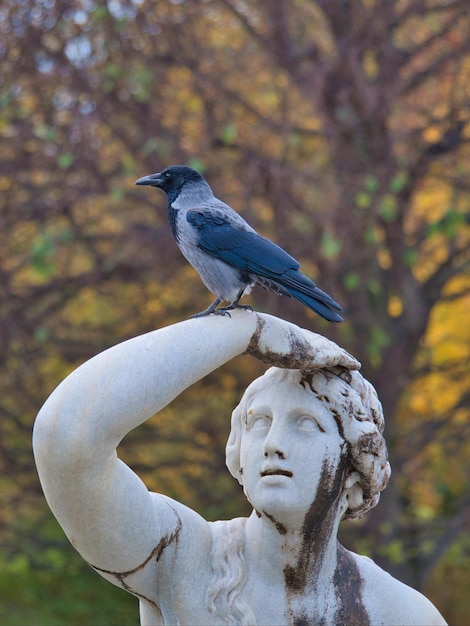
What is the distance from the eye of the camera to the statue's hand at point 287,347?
12.3 feet

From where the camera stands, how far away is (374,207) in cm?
1034

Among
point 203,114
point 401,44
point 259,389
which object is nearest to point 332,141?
point 203,114

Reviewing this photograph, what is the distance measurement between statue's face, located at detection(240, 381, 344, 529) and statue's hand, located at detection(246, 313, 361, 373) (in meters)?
0.13

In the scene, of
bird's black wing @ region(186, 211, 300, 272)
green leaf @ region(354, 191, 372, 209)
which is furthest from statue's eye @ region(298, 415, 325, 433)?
green leaf @ region(354, 191, 372, 209)

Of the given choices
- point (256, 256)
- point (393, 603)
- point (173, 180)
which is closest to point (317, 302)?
point (256, 256)

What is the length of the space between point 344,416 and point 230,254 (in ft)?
2.44

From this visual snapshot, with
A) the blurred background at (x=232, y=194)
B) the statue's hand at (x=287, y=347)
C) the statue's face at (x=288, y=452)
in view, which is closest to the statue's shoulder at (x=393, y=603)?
the statue's face at (x=288, y=452)

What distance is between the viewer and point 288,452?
3746mm

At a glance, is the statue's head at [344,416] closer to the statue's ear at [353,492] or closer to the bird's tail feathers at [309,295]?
the statue's ear at [353,492]

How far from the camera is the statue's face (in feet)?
12.3

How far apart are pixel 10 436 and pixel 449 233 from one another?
5.16m

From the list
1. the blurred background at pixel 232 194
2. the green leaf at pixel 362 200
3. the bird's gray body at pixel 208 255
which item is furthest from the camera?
the blurred background at pixel 232 194

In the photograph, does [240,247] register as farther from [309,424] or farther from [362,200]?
[362,200]

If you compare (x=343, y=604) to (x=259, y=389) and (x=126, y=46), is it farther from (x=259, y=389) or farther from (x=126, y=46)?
(x=126, y=46)
